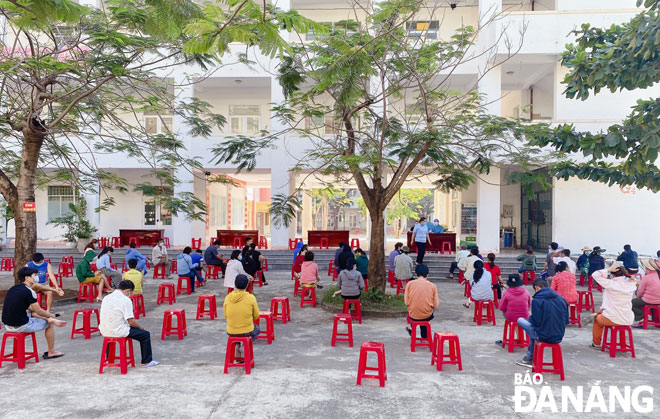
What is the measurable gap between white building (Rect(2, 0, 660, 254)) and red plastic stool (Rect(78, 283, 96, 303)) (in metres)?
4.88

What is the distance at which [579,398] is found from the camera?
550 cm

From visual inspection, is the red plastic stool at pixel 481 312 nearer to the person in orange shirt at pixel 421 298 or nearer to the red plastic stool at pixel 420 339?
the red plastic stool at pixel 420 339

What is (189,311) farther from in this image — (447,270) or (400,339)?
(447,270)

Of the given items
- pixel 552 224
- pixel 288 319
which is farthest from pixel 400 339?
pixel 552 224

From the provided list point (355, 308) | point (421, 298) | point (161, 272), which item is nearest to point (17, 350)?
point (355, 308)

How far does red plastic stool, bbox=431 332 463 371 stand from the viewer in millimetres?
6434

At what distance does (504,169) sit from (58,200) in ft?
73.7

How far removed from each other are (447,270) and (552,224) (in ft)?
18.6

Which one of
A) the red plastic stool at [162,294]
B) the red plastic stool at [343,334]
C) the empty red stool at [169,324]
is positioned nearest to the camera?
the red plastic stool at [343,334]

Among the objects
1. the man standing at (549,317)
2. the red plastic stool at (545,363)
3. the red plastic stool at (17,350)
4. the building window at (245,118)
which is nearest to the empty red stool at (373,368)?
the red plastic stool at (545,363)

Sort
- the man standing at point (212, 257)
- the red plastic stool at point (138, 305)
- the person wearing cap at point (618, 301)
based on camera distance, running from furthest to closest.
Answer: the man standing at point (212, 257)
the red plastic stool at point (138, 305)
the person wearing cap at point (618, 301)

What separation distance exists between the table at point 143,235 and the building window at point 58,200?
16.7 feet

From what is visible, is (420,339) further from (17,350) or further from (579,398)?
(17,350)

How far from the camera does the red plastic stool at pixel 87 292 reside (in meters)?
11.2
